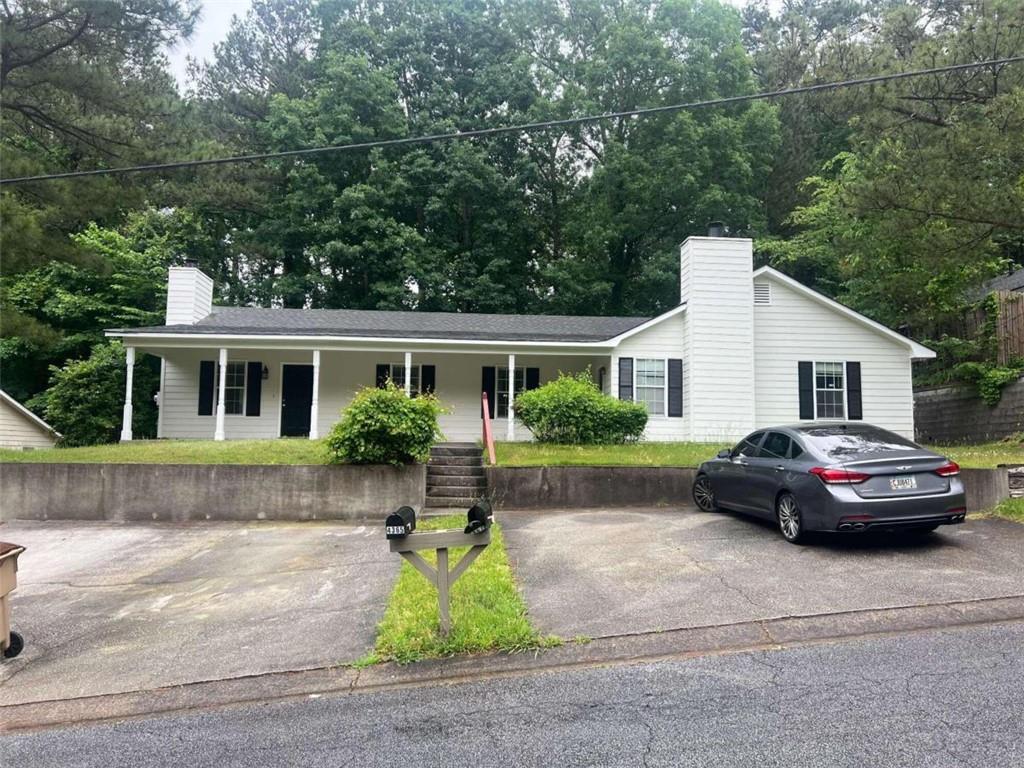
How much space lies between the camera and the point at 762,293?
16.3 metres

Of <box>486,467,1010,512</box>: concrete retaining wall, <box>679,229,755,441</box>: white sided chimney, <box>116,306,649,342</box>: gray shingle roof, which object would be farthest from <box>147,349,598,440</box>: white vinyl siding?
<box>486,467,1010,512</box>: concrete retaining wall

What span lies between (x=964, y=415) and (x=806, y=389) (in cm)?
655

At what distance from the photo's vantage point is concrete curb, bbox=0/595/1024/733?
13.5ft

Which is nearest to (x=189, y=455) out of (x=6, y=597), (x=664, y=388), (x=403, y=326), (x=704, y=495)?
(x=6, y=597)

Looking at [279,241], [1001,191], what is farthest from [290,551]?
[279,241]

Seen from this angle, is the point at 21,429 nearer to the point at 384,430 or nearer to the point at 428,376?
the point at 428,376

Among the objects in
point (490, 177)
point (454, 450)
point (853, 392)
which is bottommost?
point (454, 450)

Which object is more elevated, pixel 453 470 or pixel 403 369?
pixel 403 369

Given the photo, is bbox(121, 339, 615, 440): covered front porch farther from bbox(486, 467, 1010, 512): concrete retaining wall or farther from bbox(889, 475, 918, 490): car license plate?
bbox(889, 475, 918, 490): car license plate

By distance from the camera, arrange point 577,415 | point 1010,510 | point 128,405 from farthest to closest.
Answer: point 128,405 < point 577,415 < point 1010,510

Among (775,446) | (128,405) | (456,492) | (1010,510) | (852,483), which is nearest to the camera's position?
(852,483)

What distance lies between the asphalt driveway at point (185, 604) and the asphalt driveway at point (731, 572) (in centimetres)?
169

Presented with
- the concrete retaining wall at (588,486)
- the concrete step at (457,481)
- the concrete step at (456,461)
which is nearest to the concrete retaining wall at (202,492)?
the concrete step at (457,481)

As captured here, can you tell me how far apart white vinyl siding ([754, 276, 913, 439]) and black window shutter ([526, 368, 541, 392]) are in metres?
5.58
